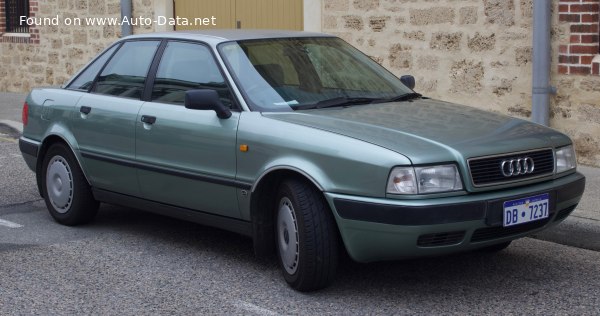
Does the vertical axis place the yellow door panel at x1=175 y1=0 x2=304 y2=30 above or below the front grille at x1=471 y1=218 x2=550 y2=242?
above

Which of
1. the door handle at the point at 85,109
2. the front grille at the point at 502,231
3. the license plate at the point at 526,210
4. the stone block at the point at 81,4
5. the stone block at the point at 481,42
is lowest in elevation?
the front grille at the point at 502,231

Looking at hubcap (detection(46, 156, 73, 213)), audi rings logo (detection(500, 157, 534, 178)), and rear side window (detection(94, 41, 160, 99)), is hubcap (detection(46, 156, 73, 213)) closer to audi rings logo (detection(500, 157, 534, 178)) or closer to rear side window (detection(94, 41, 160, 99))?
rear side window (detection(94, 41, 160, 99))

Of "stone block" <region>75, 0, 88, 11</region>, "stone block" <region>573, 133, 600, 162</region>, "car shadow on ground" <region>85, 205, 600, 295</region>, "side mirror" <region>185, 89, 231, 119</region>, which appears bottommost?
"car shadow on ground" <region>85, 205, 600, 295</region>

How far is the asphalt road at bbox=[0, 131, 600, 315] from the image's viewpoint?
5777 mm

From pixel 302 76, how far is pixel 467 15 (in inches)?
187

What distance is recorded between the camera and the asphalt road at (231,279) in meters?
5.78

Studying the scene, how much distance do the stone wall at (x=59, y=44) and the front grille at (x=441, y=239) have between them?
11.0 m

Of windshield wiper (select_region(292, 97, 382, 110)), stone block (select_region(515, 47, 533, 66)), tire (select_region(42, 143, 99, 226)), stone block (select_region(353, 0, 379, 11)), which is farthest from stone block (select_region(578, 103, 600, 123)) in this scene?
→ tire (select_region(42, 143, 99, 226))

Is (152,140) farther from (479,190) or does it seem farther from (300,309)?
(479,190)

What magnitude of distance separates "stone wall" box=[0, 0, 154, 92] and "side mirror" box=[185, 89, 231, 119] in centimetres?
978

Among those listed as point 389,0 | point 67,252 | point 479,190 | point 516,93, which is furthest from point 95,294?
point 389,0

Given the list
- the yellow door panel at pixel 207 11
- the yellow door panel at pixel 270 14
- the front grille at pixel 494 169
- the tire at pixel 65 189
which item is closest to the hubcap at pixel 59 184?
the tire at pixel 65 189

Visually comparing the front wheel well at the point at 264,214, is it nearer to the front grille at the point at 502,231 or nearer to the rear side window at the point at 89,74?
the front grille at the point at 502,231

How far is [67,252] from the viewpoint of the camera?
23.4ft
